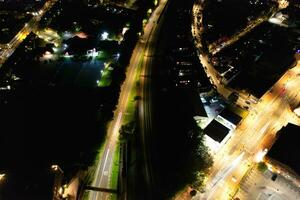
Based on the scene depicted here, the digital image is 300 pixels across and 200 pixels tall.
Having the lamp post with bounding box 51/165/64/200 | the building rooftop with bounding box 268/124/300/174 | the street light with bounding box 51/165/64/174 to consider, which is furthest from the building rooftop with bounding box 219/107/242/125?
the lamp post with bounding box 51/165/64/200

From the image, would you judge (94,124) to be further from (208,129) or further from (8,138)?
(208,129)

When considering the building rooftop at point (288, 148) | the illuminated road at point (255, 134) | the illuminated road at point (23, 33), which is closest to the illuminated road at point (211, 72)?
the illuminated road at point (255, 134)

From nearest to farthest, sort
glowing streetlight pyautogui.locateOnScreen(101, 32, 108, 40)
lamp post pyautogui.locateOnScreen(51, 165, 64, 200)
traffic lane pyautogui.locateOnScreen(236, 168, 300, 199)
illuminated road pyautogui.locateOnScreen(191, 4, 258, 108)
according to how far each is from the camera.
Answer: lamp post pyautogui.locateOnScreen(51, 165, 64, 200), traffic lane pyautogui.locateOnScreen(236, 168, 300, 199), illuminated road pyautogui.locateOnScreen(191, 4, 258, 108), glowing streetlight pyautogui.locateOnScreen(101, 32, 108, 40)

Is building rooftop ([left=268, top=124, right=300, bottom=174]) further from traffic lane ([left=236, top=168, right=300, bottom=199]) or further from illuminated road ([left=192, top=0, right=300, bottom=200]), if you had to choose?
traffic lane ([left=236, top=168, right=300, bottom=199])

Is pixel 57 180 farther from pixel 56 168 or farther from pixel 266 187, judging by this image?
pixel 266 187

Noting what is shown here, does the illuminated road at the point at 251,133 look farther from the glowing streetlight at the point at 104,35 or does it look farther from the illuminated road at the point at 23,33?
the illuminated road at the point at 23,33

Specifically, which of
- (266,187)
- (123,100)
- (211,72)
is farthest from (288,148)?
(123,100)
